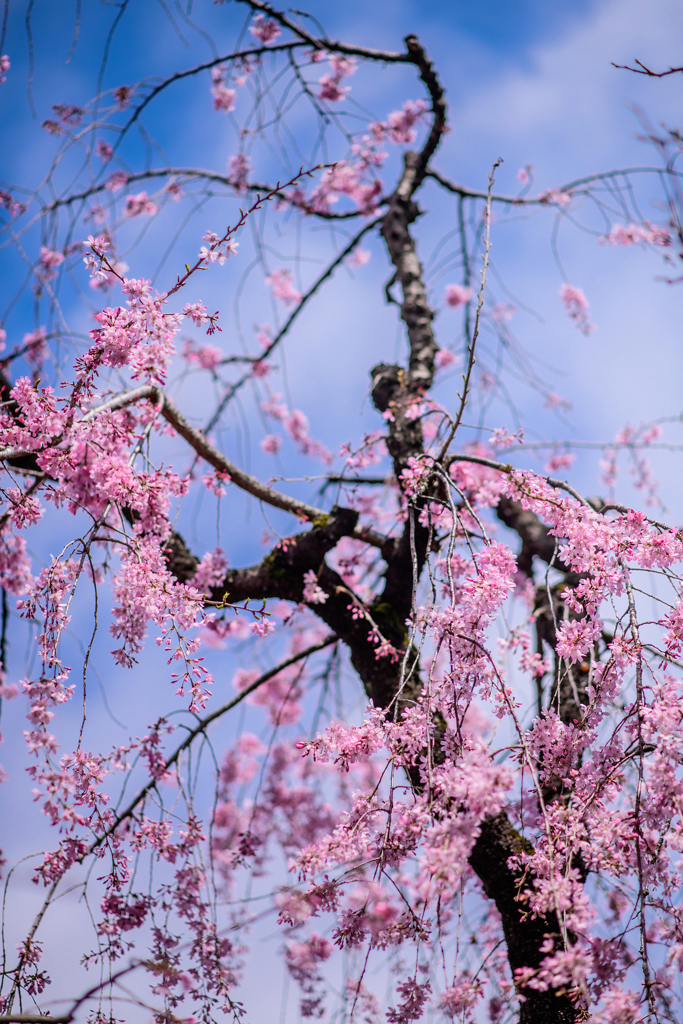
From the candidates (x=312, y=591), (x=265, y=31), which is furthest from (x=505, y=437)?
(x=265, y=31)

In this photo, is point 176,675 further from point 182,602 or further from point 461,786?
point 461,786

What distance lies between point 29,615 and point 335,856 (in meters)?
1.08

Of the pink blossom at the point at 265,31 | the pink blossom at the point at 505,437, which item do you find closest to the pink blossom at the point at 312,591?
the pink blossom at the point at 505,437

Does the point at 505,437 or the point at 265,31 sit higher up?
the point at 265,31

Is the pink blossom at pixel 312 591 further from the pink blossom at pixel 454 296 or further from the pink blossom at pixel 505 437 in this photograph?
the pink blossom at pixel 454 296

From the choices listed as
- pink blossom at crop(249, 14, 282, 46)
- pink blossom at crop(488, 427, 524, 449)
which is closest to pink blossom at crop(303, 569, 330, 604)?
pink blossom at crop(488, 427, 524, 449)

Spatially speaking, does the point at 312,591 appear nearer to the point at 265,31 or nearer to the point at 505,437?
the point at 505,437

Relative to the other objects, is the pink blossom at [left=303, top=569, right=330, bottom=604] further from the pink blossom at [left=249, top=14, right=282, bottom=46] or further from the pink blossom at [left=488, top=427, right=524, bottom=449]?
the pink blossom at [left=249, top=14, right=282, bottom=46]

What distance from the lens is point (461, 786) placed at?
49.4 inches

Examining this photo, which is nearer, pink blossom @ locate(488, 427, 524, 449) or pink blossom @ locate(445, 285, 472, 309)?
pink blossom @ locate(488, 427, 524, 449)

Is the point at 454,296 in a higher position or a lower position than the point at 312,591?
higher

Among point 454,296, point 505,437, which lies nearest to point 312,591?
point 505,437

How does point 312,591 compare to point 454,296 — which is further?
point 454,296

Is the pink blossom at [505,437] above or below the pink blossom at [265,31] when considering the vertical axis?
below
